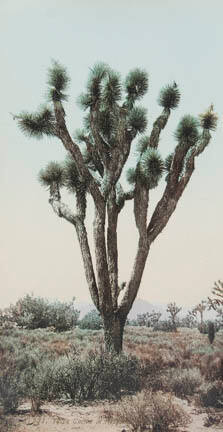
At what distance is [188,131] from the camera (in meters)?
8.80

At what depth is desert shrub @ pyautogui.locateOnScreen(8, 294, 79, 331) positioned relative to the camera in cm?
1600

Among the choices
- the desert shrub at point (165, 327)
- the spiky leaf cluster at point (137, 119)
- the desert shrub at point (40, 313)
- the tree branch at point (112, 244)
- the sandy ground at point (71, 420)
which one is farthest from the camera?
the desert shrub at point (165, 327)

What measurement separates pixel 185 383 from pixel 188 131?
525 centimetres

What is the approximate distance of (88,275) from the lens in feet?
27.0

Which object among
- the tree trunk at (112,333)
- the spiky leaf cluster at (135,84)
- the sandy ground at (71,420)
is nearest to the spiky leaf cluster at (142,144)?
the spiky leaf cluster at (135,84)

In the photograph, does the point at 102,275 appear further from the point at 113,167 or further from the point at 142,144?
the point at 142,144

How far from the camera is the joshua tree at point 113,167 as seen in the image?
822cm

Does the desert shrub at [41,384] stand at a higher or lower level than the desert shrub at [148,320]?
A: lower

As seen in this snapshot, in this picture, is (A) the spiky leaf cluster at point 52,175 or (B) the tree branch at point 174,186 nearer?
(B) the tree branch at point 174,186

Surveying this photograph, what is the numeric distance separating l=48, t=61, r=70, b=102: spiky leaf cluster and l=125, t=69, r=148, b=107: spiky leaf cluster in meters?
1.52

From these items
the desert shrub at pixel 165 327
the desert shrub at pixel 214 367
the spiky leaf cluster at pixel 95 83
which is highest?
the spiky leaf cluster at pixel 95 83

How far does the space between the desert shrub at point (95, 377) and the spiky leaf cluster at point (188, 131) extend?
192 inches

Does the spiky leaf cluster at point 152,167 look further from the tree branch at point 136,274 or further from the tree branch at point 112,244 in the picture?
the tree branch at point 136,274

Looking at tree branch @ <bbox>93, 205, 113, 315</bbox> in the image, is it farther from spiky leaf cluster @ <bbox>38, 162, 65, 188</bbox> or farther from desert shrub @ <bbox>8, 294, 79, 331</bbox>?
desert shrub @ <bbox>8, 294, 79, 331</bbox>
